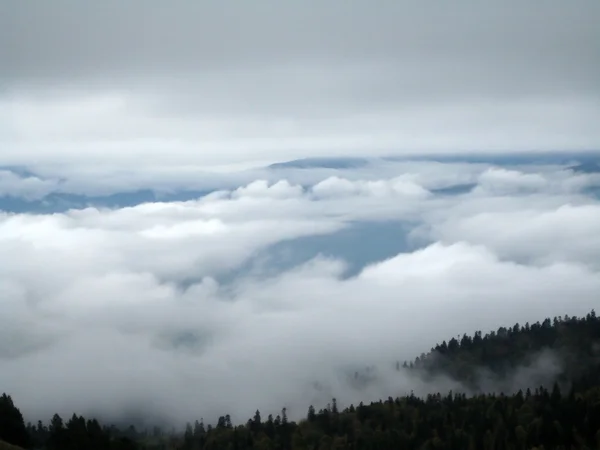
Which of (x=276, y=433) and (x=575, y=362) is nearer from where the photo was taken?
(x=276, y=433)

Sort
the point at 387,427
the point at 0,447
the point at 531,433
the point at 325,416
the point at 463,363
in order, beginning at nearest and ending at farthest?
the point at 0,447
the point at 531,433
the point at 387,427
the point at 325,416
the point at 463,363

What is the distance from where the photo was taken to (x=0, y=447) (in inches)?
2260

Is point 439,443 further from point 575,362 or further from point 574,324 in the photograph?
point 574,324

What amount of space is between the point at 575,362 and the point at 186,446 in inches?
4020

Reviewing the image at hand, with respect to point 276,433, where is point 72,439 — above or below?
above

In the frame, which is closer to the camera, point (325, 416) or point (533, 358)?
point (325, 416)

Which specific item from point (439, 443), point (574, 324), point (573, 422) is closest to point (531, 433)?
point (573, 422)

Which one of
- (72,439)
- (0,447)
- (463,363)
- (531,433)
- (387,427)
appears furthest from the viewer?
(463,363)

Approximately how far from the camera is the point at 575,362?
16962 cm

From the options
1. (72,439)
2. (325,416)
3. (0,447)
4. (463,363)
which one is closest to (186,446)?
(325,416)

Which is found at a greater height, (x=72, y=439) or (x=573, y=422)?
(x=72, y=439)

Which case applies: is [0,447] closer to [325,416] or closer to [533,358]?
[325,416]

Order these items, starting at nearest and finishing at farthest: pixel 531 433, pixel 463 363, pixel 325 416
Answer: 1. pixel 531 433
2. pixel 325 416
3. pixel 463 363

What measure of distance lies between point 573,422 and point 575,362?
255ft
